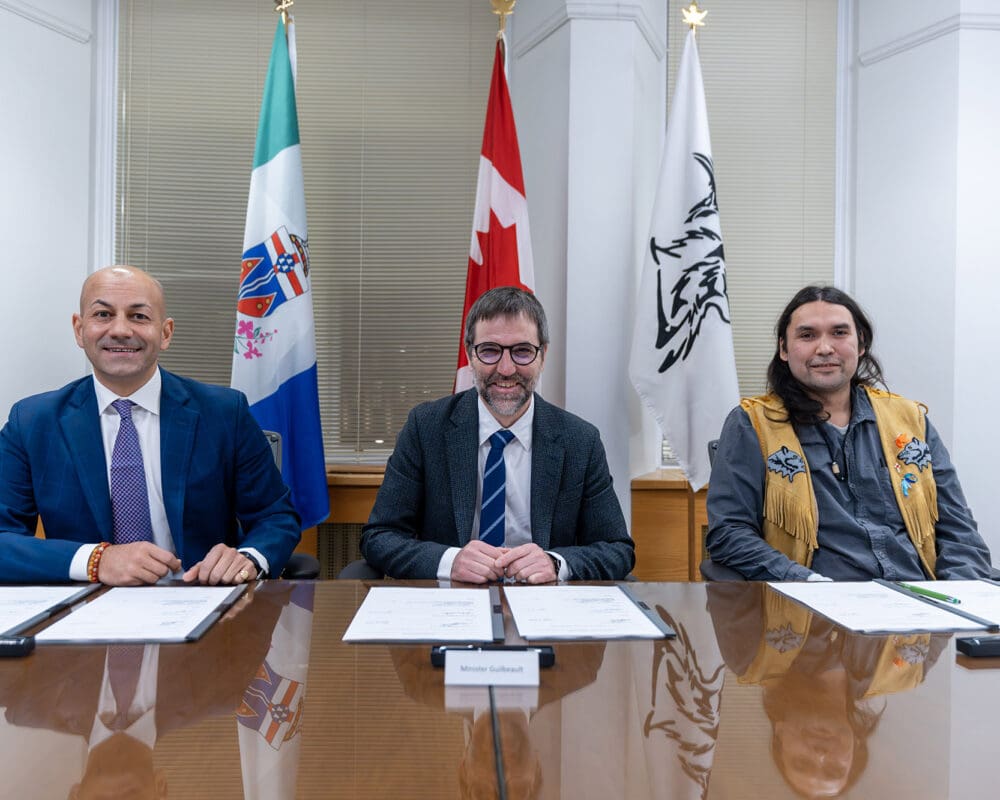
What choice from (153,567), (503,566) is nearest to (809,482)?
(503,566)

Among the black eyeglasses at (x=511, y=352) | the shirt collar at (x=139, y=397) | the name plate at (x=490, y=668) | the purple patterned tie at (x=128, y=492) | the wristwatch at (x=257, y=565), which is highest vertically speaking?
the black eyeglasses at (x=511, y=352)

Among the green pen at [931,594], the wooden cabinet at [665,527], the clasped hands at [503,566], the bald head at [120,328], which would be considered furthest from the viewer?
the wooden cabinet at [665,527]

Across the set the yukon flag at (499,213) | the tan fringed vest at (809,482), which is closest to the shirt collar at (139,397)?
the yukon flag at (499,213)

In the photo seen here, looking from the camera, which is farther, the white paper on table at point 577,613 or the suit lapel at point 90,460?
the suit lapel at point 90,460

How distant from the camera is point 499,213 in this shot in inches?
130

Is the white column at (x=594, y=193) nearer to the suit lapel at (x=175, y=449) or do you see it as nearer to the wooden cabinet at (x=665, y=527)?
the wooden cabinet at (x=665, y=527)

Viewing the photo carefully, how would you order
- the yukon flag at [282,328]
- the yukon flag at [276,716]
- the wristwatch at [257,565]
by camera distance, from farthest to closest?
the yukon flag at [282,328], the wristwatch at [257,565], the yukon flag at [276,716]

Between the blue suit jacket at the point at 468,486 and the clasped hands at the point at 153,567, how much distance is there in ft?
1.62

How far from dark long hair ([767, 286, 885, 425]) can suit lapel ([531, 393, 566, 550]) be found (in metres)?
0.69

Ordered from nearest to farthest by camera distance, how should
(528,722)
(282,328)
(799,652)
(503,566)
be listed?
(528,722) < (799,652) < (503,566) < (282,328)

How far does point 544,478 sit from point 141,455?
106cm

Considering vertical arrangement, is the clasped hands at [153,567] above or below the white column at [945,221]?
below

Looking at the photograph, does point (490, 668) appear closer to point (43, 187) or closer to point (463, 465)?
point (463, 465)

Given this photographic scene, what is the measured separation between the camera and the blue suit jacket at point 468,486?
6.89 feet
